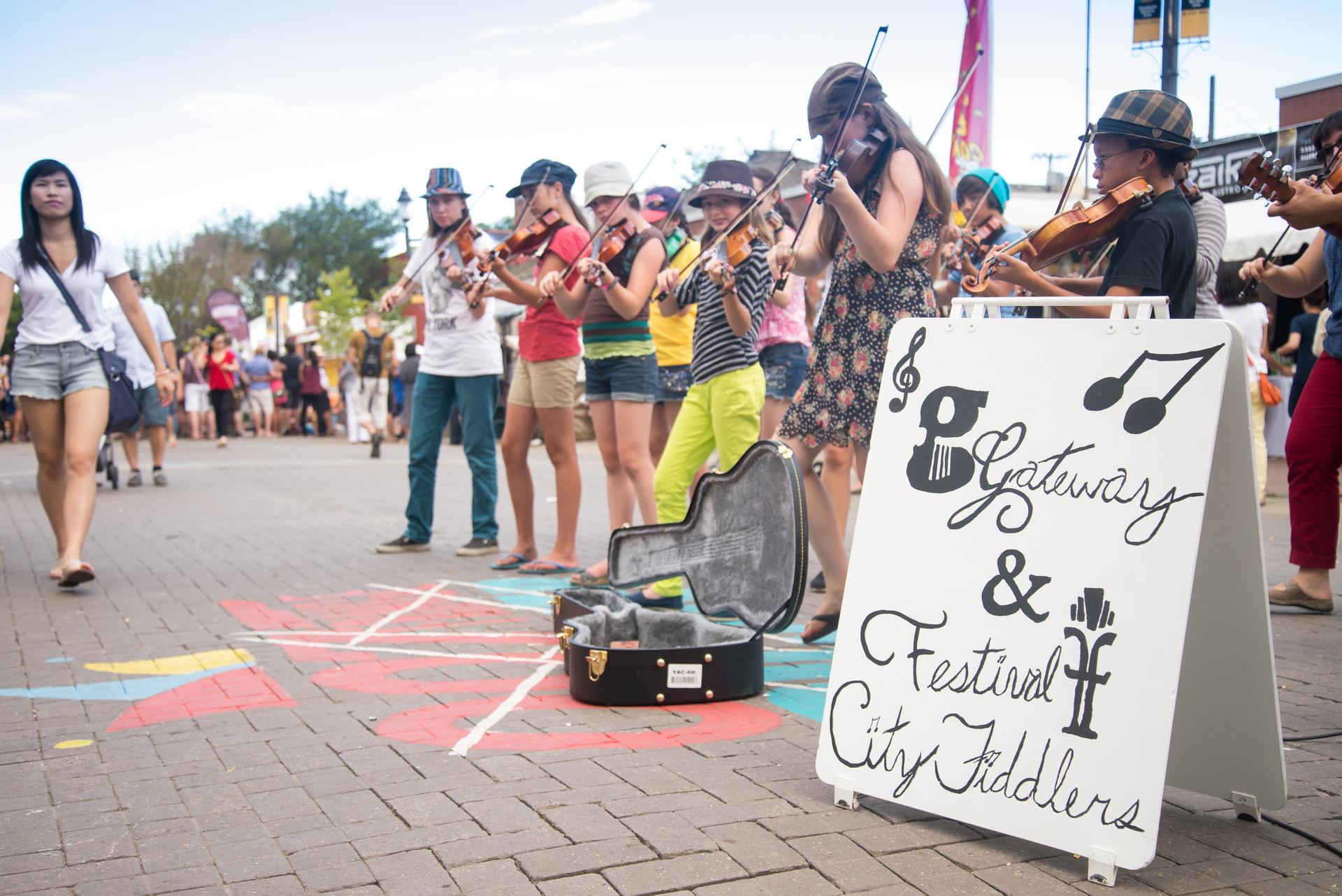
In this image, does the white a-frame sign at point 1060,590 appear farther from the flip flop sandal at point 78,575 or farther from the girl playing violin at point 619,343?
the flip flop sandal at point 78,575

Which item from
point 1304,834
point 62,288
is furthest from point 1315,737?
point 62,288

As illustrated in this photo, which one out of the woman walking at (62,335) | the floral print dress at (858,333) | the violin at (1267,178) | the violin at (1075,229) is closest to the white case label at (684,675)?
the floral print dress at (858,333)

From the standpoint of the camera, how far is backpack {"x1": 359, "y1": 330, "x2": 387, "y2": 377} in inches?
685

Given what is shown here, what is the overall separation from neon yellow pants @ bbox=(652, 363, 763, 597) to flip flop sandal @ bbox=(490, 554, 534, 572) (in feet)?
5.17

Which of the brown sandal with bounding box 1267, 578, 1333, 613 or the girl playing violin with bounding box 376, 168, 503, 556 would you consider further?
the girl playing violin with bounding box 376, 168, 503, 556

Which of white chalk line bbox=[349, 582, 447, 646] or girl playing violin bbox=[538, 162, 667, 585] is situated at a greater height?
girl playing violin bbox=[538, 162, 667, 585]

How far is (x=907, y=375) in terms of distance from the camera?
2.79 m

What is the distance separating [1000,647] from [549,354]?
157 inches

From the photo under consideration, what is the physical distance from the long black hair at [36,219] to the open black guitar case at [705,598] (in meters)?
3.31

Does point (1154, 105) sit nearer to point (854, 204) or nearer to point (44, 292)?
point (854, 204)

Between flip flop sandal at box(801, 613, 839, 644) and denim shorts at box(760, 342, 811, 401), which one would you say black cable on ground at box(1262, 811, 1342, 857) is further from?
denim shorts at box(760, 342, 811, 401)

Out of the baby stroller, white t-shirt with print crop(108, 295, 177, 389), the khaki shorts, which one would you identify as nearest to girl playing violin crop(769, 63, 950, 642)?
the khaki shorts

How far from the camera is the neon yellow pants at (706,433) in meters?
4.86

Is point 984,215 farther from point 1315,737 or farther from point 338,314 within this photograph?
point 338,314
